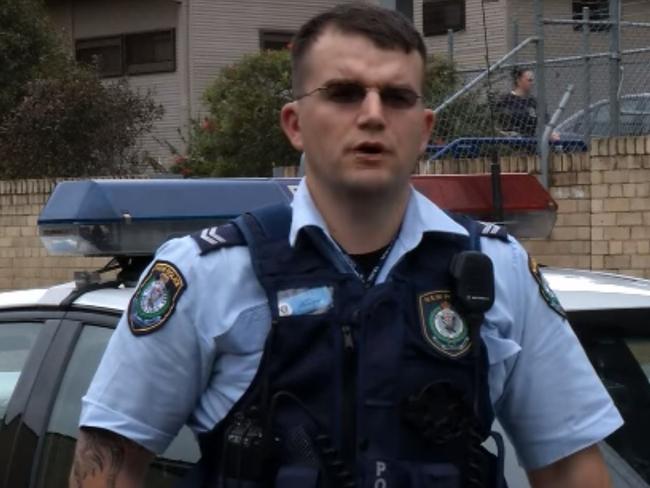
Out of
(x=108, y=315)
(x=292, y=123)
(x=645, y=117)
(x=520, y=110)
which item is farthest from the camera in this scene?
(x=645, y=117)

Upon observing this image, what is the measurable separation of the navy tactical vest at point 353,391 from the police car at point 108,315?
1271mm

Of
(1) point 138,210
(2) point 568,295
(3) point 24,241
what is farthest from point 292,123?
(3) point 24,241

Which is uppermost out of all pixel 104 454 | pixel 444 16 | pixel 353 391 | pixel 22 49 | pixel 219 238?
pixel 444 16

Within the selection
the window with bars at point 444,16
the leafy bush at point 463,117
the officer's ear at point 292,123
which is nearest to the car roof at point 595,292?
the officer's ear at point 292,123

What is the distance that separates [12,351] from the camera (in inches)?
157

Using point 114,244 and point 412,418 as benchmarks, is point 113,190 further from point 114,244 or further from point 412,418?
point 412,418

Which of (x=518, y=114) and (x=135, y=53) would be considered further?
(x=135, y=53)

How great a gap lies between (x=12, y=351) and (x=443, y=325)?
193 cm

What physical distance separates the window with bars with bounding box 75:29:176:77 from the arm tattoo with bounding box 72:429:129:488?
21.6 meters

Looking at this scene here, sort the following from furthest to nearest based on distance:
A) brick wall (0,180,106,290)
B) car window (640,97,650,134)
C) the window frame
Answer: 1. the window frame
2. brick wall (0,180,106,290)
3. car window (640,97,650,134)

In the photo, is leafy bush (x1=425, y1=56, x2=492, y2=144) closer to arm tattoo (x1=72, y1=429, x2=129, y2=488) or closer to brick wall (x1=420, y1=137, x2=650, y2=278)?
brick wall (x1=420, y1=137, x2=650, y2=278)

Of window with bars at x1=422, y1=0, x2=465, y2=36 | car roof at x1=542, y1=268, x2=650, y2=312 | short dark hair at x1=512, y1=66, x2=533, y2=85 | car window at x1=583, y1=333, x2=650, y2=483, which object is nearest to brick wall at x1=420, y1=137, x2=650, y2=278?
short dark hair at x1=512, y1=66, x2=533, y2=85

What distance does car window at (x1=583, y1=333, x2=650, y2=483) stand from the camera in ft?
12.0

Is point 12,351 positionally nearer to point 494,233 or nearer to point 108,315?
point 108,315
